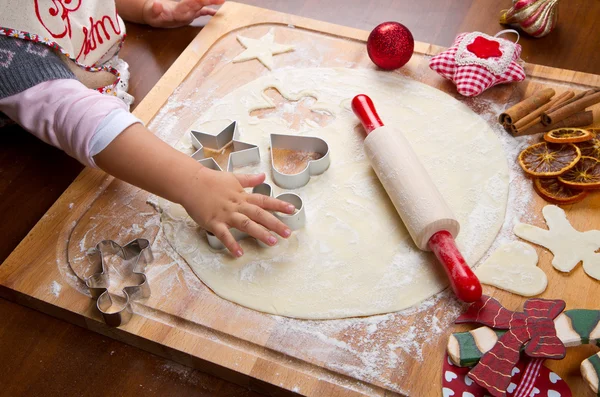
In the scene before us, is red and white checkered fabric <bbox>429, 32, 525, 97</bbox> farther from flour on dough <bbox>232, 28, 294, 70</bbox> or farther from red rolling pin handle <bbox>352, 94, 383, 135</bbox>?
flour on dough <bbox>232, 28, 294, 70</bbox>

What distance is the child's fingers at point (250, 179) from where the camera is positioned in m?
0.96

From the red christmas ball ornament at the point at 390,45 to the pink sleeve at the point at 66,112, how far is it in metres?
0.50

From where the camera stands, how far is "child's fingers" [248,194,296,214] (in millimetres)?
912

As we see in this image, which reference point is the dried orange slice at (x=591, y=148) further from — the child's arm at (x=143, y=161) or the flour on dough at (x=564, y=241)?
the child's arm at (x=143, y=161)

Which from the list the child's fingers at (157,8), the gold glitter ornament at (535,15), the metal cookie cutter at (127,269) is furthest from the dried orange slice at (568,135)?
the child's fingers at (157,8)

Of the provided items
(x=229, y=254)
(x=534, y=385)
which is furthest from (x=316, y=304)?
(x=534, y=385)

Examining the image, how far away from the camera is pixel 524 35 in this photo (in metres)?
1.31

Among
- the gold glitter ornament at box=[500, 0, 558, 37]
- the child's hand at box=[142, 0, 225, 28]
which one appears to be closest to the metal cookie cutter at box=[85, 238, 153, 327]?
the child's hand at box=[142, 0, 225, 28]

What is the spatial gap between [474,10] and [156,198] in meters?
0.87

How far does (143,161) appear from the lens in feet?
3.07

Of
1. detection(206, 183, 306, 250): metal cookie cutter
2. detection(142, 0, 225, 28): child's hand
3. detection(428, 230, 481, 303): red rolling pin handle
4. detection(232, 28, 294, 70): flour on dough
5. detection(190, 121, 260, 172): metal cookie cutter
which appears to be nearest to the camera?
detection(428, 230, 481, 303): red rolling pin handle

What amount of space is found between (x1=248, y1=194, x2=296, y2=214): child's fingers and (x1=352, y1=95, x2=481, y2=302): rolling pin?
17 centimetres

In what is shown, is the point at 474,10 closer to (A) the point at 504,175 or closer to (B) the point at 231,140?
(A) the point at 504,175

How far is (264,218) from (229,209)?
6 cm
